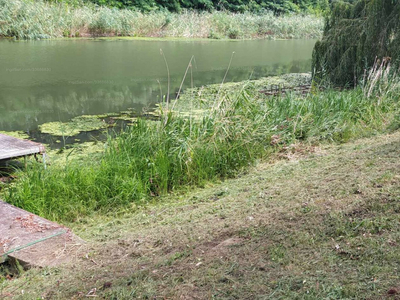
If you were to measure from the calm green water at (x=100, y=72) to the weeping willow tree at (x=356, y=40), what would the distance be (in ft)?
6.26

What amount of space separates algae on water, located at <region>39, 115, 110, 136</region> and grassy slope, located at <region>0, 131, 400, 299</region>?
9.51 feet

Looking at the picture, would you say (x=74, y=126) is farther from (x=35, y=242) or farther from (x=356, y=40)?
(x=356, y=40)

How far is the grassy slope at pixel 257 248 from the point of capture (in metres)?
1.78

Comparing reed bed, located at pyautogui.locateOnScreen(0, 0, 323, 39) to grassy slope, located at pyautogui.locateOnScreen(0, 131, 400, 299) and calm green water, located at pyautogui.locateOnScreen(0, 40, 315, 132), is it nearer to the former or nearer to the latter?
calm green water, located at pyautogui.locateOnScreen(0, 40, 315, 132)

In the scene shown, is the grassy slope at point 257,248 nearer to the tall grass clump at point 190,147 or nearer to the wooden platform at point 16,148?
the tall grass clump at point 190,147

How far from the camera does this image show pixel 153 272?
203cm

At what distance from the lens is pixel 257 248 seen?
6.92 ft

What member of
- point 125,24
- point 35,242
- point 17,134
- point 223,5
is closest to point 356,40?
point 17,134

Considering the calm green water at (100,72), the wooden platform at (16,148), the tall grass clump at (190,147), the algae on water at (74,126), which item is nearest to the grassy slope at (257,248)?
the tall grass clump at (190,147)

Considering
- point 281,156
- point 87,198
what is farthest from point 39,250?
point 281,156

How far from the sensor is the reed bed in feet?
47.7

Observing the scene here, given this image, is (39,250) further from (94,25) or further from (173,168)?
(94,25)

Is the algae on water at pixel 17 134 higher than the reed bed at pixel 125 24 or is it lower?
lower

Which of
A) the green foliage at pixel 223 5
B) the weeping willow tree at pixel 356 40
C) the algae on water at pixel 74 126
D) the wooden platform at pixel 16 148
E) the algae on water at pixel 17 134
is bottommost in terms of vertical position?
the algae on water at pixel 17 134
